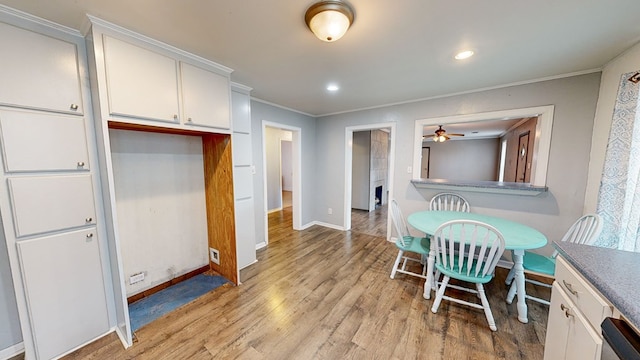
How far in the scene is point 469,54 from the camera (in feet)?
6.08

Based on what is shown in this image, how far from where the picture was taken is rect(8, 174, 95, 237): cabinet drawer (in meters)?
1.33

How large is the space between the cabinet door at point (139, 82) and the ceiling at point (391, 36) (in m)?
0.16

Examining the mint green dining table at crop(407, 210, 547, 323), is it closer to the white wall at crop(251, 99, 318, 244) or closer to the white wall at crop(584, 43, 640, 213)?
the white wall at crop(584, 43, 640, 213)

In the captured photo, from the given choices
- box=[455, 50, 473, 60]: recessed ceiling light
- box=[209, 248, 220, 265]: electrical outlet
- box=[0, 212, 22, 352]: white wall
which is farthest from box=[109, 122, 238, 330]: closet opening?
box=[455, 50, 473, 60]: recessed ceiling light

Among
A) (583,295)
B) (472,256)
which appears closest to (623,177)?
(472,256)

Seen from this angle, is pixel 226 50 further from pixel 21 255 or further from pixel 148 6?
pixel 21 255

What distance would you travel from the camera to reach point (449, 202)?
10.1 ft

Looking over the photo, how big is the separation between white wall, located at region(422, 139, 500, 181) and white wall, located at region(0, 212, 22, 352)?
9900 mm

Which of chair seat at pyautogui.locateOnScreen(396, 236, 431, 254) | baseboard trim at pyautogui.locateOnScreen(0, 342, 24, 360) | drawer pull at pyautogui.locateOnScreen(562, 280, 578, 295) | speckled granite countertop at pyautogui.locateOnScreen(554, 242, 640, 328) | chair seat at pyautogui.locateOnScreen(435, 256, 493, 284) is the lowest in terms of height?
baseboard trim at pyautogui.locateOnScreen(0, 342, 24, 360)

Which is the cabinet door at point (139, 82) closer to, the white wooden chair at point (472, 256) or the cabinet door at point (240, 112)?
the cabinet door at point (240, 112)

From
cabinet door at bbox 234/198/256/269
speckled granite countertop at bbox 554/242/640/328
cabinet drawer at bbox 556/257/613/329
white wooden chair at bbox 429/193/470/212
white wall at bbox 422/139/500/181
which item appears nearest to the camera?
speckled granite countertop at bbox 554/242/640/328

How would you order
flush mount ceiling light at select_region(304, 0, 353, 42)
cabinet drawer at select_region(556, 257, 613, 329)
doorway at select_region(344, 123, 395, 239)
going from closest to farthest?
cabinet drawer at select_region(556, 257, 613, 329) → flush mount ceiling light at select_region(304, 0, 353, 42) → doorway at select_region(344, 123, 395, 239)

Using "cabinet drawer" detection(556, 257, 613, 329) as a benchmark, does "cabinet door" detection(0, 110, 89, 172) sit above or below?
above

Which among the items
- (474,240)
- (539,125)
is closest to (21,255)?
(474,240)
